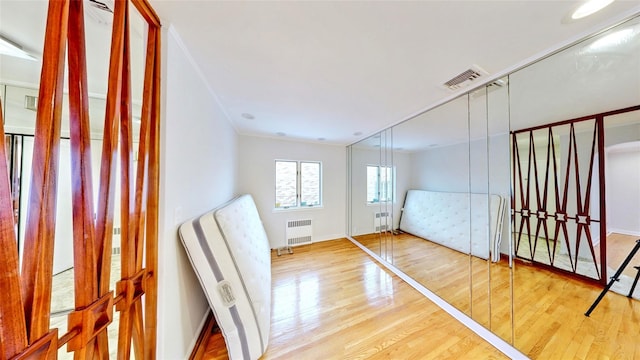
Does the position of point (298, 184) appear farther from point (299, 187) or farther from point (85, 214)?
point (85, 214)

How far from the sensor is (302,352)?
1.51 meters

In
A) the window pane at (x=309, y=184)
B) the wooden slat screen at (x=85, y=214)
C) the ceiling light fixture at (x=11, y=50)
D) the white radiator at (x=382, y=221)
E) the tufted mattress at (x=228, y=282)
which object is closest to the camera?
the wooden slat screen at (x=85, y=214)

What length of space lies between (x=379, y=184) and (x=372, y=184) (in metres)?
0.17

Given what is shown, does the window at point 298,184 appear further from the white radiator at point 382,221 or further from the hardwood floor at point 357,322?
the hardwood floor at point 357,322

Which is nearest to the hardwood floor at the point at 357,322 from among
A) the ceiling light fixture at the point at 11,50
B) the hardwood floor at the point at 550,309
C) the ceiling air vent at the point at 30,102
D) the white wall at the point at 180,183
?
the hardwood floor at the point at 550,309

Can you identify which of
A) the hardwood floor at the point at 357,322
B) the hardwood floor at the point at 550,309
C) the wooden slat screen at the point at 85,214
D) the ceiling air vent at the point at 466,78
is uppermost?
the ceiling air vent at the point at 466,78

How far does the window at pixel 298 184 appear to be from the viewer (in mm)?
3904

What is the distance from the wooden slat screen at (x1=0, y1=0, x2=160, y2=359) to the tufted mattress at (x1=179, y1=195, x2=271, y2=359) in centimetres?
25

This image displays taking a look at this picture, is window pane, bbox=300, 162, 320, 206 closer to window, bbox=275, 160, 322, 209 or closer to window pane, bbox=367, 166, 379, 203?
window, bbox=275, 160, 322, 209

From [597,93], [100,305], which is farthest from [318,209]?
[597,93]

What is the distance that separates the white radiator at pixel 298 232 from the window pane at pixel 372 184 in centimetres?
143

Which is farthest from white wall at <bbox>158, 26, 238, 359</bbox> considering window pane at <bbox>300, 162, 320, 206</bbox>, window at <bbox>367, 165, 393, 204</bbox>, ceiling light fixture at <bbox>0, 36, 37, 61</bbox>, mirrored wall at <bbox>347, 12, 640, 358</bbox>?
window at <bbox>367, 165, 393, 204</bbox>

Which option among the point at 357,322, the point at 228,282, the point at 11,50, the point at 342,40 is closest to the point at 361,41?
the point at 342,40

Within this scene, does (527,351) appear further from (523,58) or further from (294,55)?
(294,55)
